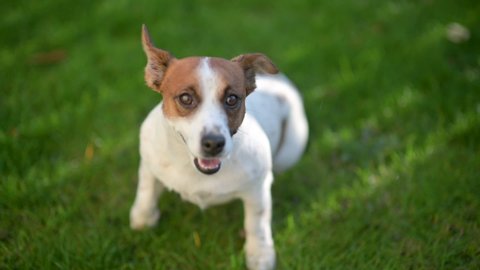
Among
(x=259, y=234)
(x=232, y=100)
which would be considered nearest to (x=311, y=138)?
(x=259, y=234)

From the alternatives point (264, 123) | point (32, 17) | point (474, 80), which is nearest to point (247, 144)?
point (264, 123)

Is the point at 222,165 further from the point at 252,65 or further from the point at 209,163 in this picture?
the point at 252,65

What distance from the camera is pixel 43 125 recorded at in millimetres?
4285

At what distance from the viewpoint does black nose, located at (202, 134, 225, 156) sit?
2.59 meters

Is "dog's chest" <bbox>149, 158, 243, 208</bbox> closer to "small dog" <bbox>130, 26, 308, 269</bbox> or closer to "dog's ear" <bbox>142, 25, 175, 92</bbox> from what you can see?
"small dog" <bbox>130, 26, 308, 269</bbox>

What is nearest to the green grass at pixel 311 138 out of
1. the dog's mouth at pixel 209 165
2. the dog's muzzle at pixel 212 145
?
the dog's mouth at pixel 209 165

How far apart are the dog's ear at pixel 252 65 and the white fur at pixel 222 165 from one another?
0.90ft

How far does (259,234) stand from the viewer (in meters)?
3.39

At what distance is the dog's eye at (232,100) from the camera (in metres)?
2.76

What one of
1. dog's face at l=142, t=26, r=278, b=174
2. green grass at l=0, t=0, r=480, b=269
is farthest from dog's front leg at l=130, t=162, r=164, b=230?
dog's face at l=142, t=26, r=278, b=174

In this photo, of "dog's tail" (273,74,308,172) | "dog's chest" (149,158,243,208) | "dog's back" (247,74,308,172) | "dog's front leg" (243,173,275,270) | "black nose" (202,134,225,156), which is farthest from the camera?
"dog's tail" (273,74,308,172)

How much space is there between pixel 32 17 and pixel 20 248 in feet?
10.3

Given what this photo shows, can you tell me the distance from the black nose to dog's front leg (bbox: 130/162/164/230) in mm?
890

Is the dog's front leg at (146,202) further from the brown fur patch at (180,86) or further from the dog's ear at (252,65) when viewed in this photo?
the dog's ear at (252,65)
